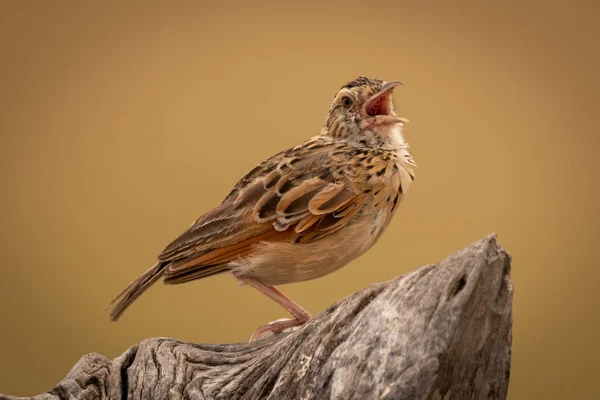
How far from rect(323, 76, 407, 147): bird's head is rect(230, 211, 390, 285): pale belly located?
0.59 meters

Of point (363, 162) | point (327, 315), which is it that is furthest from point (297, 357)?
point (363, 162)

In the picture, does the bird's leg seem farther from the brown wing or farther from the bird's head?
the bird's head

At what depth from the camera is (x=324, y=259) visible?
423 cm

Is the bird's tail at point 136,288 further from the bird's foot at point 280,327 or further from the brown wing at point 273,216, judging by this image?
the bird's foot at point 280,327

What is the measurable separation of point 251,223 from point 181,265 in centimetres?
48

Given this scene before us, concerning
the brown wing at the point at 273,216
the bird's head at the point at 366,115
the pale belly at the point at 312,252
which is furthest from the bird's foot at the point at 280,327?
the bird's head at the point at 366,115

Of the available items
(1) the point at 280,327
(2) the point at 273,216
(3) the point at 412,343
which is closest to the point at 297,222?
(2) the point at 273,216

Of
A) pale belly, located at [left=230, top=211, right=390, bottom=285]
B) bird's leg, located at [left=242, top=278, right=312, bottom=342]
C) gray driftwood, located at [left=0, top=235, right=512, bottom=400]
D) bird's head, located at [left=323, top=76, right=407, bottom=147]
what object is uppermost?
bird's head, located at [left=323, top=76, right=407, bottom=147]

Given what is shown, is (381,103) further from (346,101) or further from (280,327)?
(280,327)

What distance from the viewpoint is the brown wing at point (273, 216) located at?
4223 mm

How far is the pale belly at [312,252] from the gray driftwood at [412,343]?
58cm

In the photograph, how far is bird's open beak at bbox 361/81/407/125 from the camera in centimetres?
455

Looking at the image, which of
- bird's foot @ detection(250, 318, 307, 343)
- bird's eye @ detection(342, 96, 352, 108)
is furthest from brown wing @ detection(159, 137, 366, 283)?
bird's foot @ detection(250, 318, 307, 343)

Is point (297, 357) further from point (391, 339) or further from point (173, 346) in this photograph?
Result: point (173, 346)
